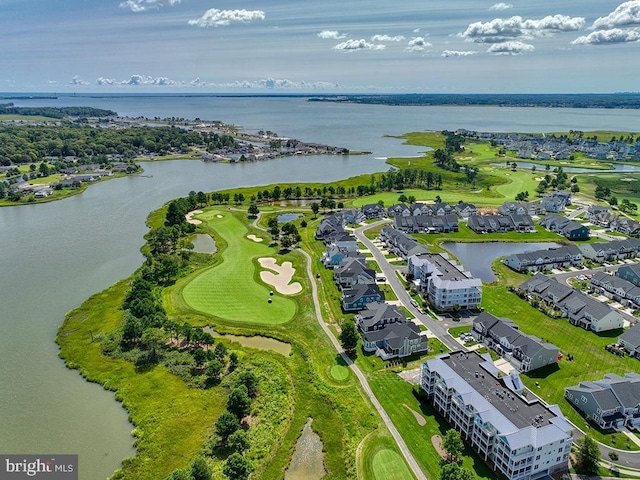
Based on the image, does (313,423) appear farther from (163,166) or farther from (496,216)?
(163,166)

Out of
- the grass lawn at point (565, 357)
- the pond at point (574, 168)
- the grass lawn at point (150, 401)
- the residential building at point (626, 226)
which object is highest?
the pond at point (574, 168)

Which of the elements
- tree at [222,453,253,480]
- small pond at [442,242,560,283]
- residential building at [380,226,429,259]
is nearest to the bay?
tree at [222,453,253,480]

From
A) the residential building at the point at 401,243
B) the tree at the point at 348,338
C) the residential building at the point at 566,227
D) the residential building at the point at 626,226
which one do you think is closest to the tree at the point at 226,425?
the tree at the point at 348,338

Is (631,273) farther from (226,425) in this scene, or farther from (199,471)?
(199,471)

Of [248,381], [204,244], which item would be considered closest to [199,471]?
[248,381]

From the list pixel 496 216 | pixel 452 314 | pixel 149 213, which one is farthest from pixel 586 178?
pixel 149 213

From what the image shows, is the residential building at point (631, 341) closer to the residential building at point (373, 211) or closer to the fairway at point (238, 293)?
the fairway at point (238, 293)

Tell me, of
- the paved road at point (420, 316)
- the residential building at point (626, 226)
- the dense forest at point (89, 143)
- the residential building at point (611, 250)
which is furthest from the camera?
the dense forest at point (89, 143)
